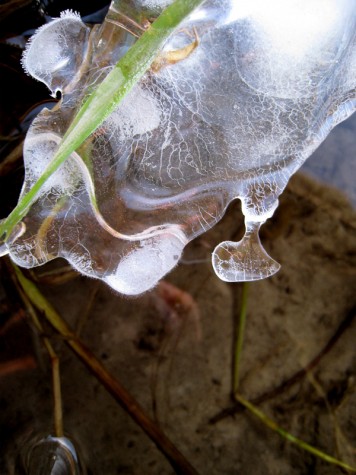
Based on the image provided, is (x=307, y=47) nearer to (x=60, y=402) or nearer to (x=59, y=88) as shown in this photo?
(x=59, y=88)

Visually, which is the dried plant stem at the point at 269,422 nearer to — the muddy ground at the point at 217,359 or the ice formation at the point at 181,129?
the muddy ground at the point at 217,359

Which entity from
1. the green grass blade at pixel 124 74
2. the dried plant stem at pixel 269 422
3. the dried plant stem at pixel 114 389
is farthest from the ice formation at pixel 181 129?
the dried plant stem at pixel 269 422

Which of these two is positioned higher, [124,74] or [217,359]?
[124,74]

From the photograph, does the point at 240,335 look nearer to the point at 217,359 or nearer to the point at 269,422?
the point at 217,359

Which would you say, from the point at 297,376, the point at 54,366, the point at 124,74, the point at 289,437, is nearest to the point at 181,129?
the point at 124,74

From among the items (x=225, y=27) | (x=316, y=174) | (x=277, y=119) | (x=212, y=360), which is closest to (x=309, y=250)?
(x=316, y=174)

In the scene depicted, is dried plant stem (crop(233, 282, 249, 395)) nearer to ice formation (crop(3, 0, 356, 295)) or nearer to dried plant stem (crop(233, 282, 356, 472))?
dried plant stem (crop(233, 282, 356, 472))

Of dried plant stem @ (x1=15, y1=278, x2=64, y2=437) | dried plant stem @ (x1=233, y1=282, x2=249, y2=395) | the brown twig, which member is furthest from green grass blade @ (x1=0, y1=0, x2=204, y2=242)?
the brown twig
